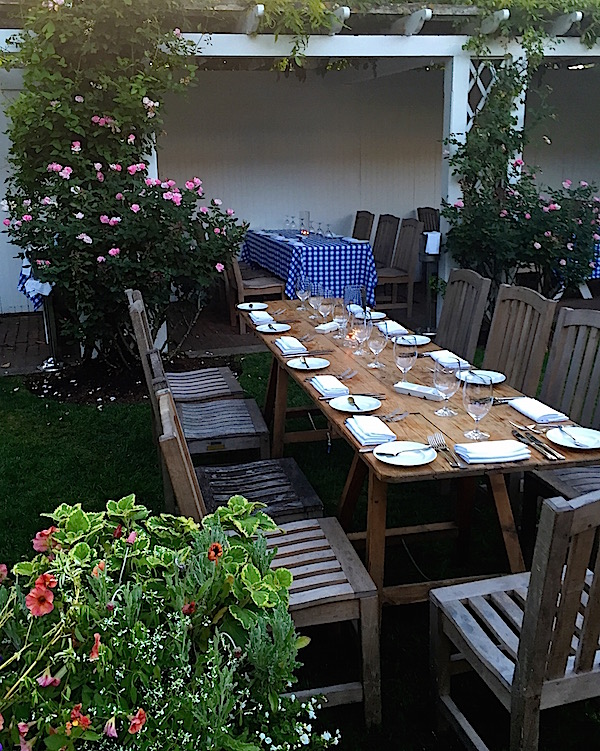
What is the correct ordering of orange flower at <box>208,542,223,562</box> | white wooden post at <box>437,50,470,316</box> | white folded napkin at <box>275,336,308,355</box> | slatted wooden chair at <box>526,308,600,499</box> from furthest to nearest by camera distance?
white wooden post at <box>437,50,470,316</box>
white folded napkin at <box>275,336,308,355</box>
slatted wooden chair at <box>526,308,600,499</box>
orange flower at <box>208,542,223,562</box>

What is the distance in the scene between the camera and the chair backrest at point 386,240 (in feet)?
24.6

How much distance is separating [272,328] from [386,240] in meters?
4.17

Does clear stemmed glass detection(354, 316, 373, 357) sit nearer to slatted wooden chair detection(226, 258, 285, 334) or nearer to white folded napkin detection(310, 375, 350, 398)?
white folded napkin detection(310, 375, 350, 398)

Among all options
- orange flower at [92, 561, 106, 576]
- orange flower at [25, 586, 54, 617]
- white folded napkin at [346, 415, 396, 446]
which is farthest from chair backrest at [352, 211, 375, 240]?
orange flower at [25, 586, 54, 617]

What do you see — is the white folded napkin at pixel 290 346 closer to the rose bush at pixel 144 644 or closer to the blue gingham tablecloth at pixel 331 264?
the rose bush at pixel 144 644

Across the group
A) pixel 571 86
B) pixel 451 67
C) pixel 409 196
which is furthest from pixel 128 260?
pixel 571 86

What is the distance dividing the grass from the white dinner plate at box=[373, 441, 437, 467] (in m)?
0.72

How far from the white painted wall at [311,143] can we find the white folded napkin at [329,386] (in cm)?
579

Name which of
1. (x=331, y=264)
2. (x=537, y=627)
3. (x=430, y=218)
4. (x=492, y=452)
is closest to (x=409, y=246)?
(x=331, y=264)

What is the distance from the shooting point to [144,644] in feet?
4.05

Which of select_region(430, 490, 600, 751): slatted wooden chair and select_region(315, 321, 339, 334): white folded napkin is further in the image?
select_region(315, 321, 339, 334): white folded napkin

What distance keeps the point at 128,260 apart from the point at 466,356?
2276 mm

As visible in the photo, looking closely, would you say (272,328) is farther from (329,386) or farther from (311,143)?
(311,143)

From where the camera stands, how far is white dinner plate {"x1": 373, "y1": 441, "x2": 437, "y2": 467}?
2.14 meters
